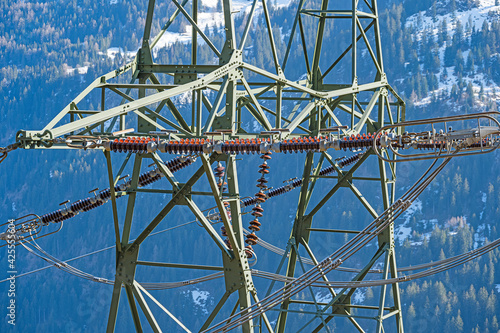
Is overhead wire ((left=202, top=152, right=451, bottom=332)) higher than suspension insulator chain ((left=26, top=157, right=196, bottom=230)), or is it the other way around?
suspension insulator chain ((left=26, top=157, right=196, bottom=230))

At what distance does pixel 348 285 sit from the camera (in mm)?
27891

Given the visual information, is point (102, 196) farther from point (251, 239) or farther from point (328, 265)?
point (328, 265)

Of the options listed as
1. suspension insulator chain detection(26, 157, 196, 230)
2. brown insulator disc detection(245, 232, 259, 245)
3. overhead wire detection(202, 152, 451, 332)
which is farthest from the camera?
suspension insulator chain detection(26, 157, 196, 230)

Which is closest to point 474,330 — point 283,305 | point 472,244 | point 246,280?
point 472,244

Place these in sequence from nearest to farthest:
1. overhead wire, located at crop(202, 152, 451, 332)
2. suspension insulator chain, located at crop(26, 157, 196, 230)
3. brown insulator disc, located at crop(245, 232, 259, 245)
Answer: overhead wire, located at crop(202, 152, 451, 332)
brown insulator disc, located at crop(245, 232, 259, 245)
suspension insulator chain, located at crop(26, 157, 196, 230)

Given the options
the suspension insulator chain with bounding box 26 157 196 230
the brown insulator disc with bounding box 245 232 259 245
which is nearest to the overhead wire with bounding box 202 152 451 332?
the brown insulator disc with bounding box 245 232 259 245

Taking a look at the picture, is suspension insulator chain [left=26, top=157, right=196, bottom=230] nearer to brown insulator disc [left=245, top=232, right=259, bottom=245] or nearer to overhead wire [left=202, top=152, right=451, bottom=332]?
brown insulator disc [left=245, top=232, right=259, bottom=245]

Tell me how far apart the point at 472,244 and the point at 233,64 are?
17795 cm

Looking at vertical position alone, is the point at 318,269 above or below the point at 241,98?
below

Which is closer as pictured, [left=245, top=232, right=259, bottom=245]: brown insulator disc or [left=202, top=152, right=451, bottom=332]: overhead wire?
[left=202, top=152, right=451, bottom=332]: overhead wire

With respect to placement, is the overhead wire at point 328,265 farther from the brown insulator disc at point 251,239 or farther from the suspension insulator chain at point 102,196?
the suspension insulator chain at point 102,196

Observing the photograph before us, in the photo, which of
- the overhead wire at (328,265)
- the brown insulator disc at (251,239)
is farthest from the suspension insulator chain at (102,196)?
the overhead wire at (328,265)

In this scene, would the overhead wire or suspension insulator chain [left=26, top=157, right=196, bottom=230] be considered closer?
the overhead wire

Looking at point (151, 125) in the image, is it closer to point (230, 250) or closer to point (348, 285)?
point (230, 250)
